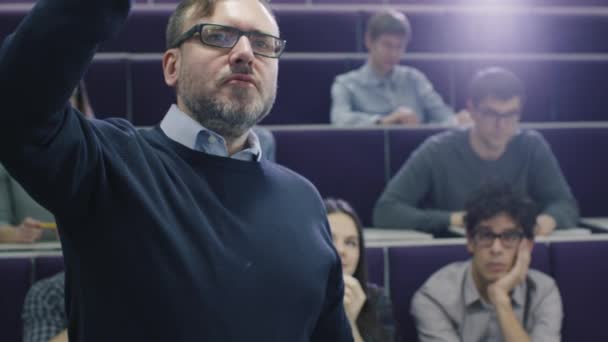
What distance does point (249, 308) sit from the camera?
10.7 inches

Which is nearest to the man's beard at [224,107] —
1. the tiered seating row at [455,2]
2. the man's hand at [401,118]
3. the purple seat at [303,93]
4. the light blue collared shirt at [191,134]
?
the light blue collared shirt at [191,134]

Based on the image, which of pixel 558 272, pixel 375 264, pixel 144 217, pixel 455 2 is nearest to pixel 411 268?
pixel 375 264

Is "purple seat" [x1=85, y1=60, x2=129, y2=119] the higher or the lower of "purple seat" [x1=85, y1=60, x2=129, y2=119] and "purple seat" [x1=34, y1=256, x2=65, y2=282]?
the higher

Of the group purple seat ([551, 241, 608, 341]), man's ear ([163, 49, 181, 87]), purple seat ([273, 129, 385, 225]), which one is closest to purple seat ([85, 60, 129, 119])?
purple seat ([273, 129, 385, 225])

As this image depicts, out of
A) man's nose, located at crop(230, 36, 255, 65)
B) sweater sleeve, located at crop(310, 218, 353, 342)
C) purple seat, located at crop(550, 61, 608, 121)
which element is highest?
man's nose, located at crop(230, 36, 255, 65)

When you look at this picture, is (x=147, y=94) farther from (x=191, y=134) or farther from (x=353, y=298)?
(x=191, y=134)

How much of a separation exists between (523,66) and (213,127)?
3.03 ft

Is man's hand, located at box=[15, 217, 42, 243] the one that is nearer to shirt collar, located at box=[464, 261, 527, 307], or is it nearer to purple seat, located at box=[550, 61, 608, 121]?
shirt collar, located at box=[464, 261, 527, 307]

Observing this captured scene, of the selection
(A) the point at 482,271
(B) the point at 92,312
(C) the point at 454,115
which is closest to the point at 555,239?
(A) the point at 482,271

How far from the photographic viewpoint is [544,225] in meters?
0.78

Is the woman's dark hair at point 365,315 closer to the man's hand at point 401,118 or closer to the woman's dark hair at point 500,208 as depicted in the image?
the woman's dark hair at point 500,208

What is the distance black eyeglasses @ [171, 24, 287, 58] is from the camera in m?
0.29

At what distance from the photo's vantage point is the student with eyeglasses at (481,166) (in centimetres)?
84

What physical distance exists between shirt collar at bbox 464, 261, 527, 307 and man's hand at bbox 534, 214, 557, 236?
0.33 feet
